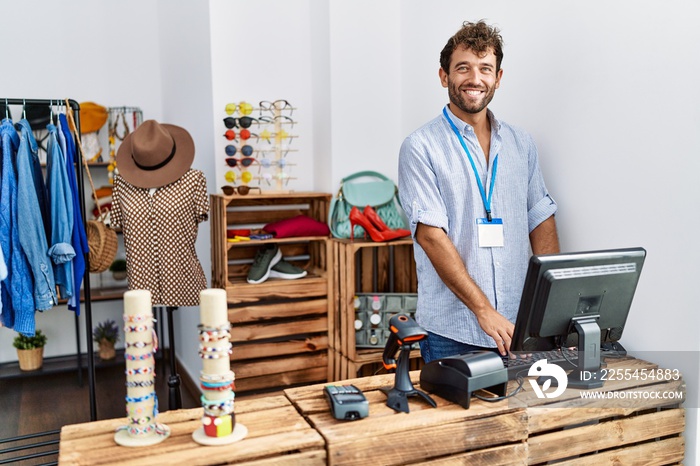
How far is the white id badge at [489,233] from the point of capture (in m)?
2.41

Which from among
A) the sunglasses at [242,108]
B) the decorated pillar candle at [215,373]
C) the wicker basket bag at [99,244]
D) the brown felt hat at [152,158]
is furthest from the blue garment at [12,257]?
the decorated pillar candle at [215,373]

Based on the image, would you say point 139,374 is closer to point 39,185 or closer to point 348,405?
point 348,405

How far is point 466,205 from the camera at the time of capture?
243 centimetres

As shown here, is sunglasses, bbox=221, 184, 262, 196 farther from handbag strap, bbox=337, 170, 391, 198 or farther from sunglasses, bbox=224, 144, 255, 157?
handbag strap, bbox=337, 170, 391, 198

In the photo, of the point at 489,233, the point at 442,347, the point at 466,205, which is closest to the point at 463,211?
the point at 466,205

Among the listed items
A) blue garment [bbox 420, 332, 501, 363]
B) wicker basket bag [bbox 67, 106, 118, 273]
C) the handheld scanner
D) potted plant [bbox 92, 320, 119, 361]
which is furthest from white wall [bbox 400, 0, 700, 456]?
potted plant [bbox 92, 320, 119, 361]

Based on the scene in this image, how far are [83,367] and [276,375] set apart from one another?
197cm

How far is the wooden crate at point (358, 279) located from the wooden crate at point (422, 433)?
177 centimetres

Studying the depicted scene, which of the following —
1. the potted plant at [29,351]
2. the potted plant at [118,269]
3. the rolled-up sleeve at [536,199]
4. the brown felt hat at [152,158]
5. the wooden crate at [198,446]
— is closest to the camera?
the wooden crate at [198,446]

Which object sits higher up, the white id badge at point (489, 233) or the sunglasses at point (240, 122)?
the sunglasses at point (240, 122)

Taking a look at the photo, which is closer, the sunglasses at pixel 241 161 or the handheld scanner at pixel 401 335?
the handheld scanner at pixel 401 335

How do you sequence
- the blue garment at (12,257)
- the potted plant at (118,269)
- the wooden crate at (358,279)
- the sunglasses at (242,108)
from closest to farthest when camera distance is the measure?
the blue garment at (12,257) → the wooden crate at (358,279) → the sunglasses at (242,108) → the potted plant at (118,269)

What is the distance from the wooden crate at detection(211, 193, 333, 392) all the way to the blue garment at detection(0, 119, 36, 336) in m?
1.05

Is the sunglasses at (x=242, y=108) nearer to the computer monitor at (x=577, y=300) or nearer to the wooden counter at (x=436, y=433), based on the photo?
the wooden counter at (x=436, y=433)
